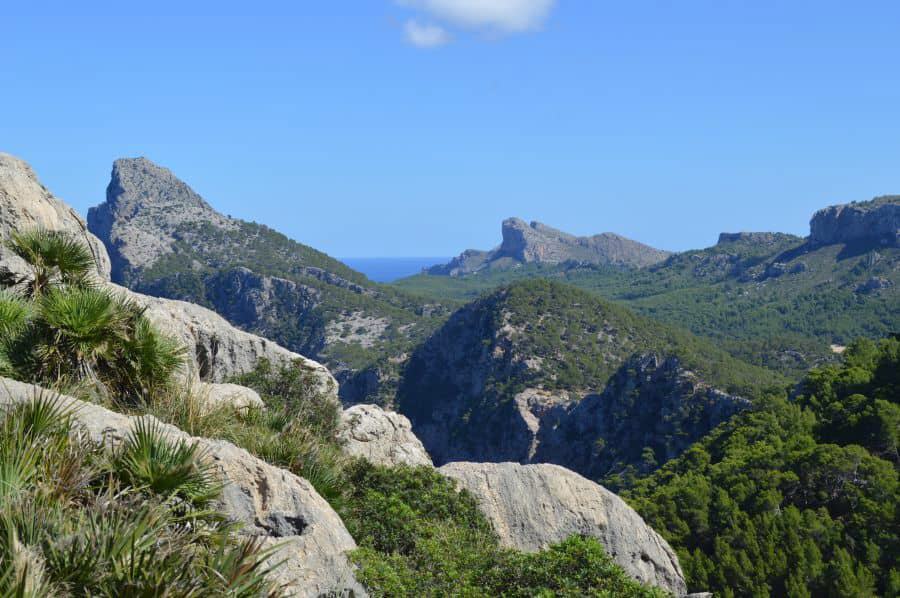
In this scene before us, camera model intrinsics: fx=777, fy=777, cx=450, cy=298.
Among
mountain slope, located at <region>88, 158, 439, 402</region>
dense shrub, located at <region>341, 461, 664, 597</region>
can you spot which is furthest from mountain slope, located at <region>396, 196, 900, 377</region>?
dense shrub, located at <region>341, 461, 664, 597</region>

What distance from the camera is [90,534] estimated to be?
5523 millimetres

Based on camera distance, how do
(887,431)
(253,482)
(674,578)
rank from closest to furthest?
(253,482) → (674,578) → (887,431)

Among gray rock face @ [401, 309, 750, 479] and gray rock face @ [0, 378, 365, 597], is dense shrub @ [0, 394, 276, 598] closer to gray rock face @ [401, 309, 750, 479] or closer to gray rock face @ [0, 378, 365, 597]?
gray rock face @ [0, 378, 365, 597]

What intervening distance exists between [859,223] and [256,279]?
354 ft

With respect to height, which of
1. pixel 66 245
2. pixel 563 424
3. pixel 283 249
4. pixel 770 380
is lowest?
pixel 563 424

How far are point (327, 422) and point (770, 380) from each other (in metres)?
61.0

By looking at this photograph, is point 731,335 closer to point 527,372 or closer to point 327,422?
point 527,372

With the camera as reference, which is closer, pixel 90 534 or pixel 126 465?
pixel 90 534

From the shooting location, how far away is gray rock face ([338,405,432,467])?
61.7ft

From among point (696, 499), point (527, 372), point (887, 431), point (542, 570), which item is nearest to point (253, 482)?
point (542, 570)

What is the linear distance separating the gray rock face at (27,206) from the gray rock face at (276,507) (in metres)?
7.18

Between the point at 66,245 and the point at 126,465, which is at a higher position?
the point at 66,245

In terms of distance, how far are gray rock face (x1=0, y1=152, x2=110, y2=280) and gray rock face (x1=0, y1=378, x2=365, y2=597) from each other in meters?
7.18

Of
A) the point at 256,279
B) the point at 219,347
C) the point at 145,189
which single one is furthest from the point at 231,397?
the point at 145,189
